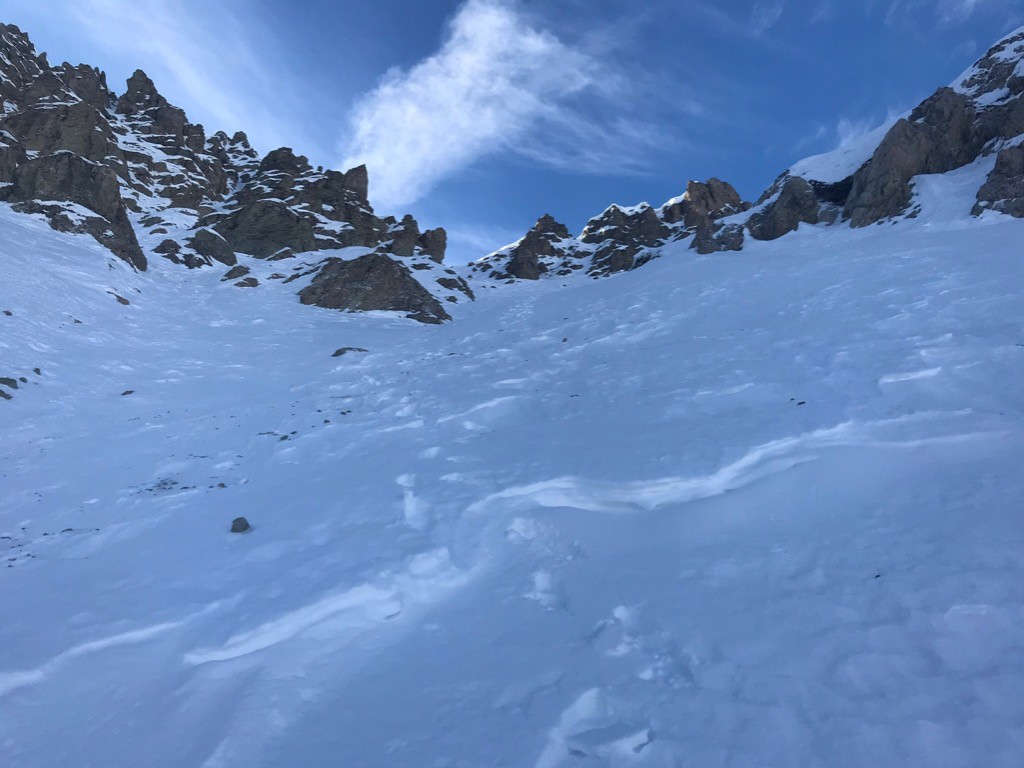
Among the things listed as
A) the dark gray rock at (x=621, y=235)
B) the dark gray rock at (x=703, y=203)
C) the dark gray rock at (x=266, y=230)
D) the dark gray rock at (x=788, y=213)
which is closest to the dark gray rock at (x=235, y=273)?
the dark gray rock at (x=266, y=230)

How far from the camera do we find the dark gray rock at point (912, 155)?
117 feet

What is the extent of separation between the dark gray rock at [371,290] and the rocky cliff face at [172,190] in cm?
11

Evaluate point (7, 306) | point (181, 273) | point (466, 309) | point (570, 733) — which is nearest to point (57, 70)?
point (181, 273)

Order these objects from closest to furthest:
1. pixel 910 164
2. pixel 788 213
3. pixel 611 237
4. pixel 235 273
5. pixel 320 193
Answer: pixel 910 164 → pixel 235 273 → pixel 788 213 → pixel 320 193 → pixel 611 237

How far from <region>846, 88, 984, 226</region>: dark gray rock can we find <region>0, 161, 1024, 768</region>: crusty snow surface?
25799 mm

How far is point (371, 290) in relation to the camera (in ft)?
117

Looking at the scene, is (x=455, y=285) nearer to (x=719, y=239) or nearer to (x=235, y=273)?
(x=235, y=273)

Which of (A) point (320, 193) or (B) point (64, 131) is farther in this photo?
(A) point (320, 193)

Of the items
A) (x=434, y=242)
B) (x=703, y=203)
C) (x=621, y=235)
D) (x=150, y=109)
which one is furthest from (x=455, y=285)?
(x=150, y=109)

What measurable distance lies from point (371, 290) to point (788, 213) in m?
32.7

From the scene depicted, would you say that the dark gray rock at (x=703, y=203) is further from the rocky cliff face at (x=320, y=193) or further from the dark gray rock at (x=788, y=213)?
the dark gray rock at (x=788, y=213)

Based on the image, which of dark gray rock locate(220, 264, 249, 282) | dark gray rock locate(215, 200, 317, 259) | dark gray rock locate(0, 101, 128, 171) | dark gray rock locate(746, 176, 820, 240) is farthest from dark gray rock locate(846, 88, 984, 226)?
dark gray rock locate(0, 101, 128, 171)

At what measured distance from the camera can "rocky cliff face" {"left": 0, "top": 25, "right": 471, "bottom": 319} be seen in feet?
108

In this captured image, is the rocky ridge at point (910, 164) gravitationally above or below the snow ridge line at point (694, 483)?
above
